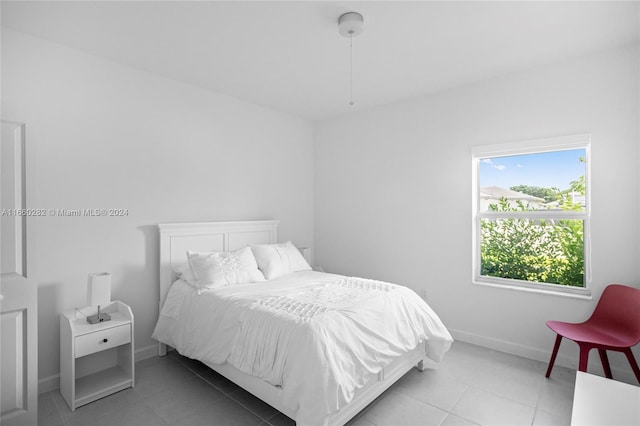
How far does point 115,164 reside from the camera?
2.97 m

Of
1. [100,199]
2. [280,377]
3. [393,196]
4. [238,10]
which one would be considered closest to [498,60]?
[393,196]

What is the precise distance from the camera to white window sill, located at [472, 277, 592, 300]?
2.98 metres

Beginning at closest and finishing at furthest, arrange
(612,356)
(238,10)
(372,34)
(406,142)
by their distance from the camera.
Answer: (238,10) → (372,34) → (612,356) → (406,142)

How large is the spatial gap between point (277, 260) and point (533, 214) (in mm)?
2631

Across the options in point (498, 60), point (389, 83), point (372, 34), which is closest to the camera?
point (372, 34)

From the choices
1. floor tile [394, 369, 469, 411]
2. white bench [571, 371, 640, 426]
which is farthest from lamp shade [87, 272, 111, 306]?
white bench [571, 371, 640, 426]

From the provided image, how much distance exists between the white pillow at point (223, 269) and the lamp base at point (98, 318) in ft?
2.37

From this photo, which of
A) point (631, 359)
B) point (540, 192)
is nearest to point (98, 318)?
point (631, 359)

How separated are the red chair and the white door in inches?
147

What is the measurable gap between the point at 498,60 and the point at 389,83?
1.01 m

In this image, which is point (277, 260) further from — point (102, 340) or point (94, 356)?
point (94, 356)

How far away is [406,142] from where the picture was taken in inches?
157

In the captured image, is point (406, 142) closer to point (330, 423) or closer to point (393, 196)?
point (393, 196)

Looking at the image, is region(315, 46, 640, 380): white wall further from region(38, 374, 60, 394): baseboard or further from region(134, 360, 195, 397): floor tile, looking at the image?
region(38, 374, 60, 394): baseboard
